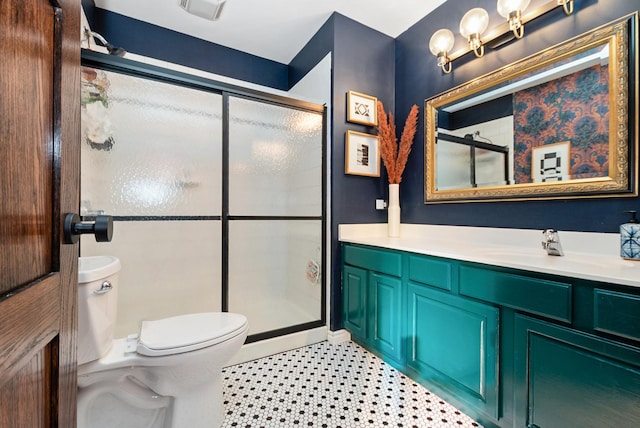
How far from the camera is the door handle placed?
50cm

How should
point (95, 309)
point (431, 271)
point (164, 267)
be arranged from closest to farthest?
point (95, 309) < point (431, 271) < point (164, 267)

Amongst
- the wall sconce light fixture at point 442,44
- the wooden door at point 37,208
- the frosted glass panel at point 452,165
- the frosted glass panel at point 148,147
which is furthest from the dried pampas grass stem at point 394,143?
the wooden door at point 37,208

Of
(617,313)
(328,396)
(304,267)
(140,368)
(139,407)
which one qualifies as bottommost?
(328,396)

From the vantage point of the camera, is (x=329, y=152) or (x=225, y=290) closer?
(x=225, y=290)

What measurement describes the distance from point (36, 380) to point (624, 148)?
6.77 ft

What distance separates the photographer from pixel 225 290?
198 centimetres

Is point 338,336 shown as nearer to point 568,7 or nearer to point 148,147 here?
point 148,147

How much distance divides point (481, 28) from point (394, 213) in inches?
52.3

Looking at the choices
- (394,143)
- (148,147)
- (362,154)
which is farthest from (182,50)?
(394,143)

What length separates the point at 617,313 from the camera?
92 cm

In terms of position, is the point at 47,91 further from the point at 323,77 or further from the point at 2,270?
the point at 323,77

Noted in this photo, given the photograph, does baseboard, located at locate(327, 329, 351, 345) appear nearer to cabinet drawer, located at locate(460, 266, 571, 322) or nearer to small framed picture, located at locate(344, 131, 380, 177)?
cabinet drawer, located at locate(460, 266, 571, 322)

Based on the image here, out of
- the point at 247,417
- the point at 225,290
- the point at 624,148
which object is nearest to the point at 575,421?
the point at 624,148

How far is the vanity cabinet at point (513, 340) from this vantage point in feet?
3.08
